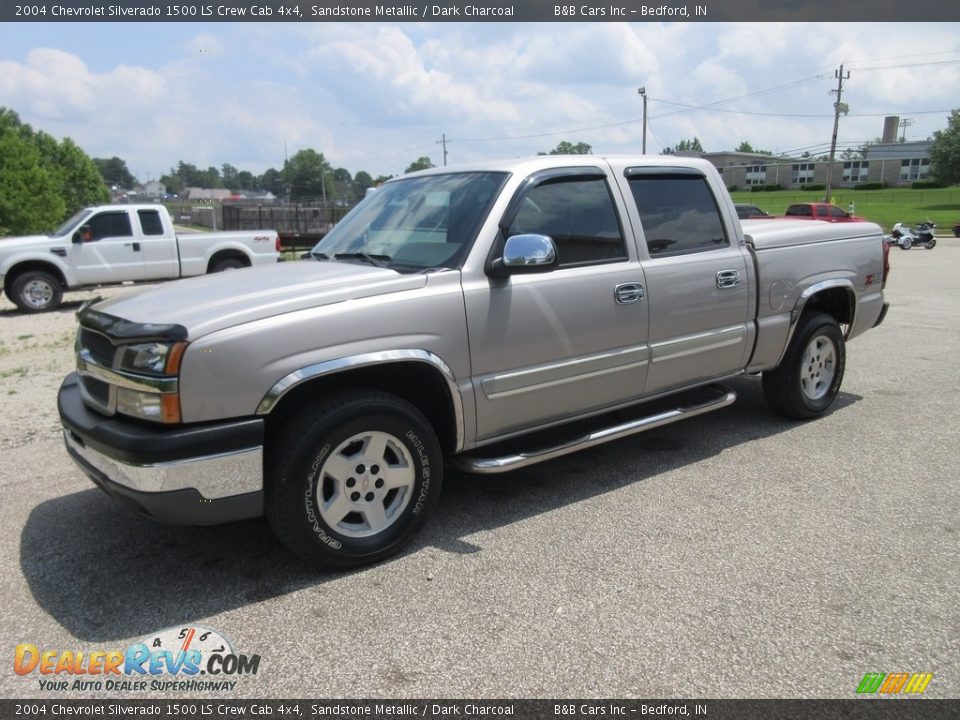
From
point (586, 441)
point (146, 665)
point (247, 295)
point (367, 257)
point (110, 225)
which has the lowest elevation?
point (146, 665)

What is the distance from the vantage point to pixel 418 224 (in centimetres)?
404

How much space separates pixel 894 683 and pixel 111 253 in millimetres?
13639

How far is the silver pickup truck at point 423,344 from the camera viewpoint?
2.93 metres

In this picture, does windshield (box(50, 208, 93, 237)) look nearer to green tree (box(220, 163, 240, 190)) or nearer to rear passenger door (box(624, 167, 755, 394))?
rear passenger door (box(624, 167, 755, 394))

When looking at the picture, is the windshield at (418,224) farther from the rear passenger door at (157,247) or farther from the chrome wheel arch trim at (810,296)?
the rear passenger door at (157,247)

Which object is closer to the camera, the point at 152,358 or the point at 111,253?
the point at 152,358

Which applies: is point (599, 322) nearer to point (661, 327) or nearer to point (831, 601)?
point (661, 327)

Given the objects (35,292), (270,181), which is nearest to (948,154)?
(35,292)

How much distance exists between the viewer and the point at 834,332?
18.0 feet

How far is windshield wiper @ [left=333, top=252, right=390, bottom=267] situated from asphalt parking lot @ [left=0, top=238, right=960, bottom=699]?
1468mm

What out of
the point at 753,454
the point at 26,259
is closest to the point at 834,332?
the point at 753,454

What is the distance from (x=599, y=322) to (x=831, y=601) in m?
1.80

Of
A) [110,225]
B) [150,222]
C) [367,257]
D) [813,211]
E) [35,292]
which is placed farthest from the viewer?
[813,211]

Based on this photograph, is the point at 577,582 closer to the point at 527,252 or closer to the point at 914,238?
the point at 527,252
